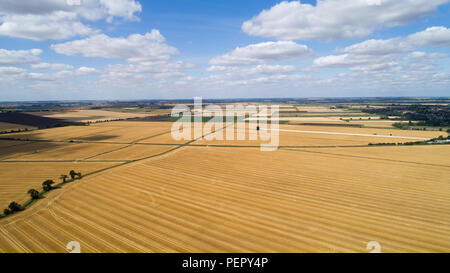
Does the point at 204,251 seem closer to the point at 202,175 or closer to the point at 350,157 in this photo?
the point at 202,175

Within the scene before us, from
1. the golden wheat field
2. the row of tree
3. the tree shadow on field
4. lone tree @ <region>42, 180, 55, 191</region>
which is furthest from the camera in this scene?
the tree shadow on field

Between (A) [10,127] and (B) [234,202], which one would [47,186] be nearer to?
(B) [234,202]

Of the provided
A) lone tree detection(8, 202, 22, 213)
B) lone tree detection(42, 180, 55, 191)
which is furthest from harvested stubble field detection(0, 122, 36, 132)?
lone tree detection(8, 202, 22, 213)

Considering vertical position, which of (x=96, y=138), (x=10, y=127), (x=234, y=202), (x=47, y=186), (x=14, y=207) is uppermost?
(x=10, y=127)

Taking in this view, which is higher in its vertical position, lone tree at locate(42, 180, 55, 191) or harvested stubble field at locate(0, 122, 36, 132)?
harvested stubble field at locate(0, 122, 36, 132)

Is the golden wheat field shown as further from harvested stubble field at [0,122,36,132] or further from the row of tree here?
harvested stubble field at [0,122,36,132]

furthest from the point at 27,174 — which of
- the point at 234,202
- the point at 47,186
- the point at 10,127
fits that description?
the point at 10,127

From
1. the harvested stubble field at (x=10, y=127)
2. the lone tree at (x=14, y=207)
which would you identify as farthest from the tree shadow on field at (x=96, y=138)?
the lone tree at (x=14, y=207)

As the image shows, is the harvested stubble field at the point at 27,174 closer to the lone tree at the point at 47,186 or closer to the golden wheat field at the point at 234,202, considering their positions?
the golden wheat field at the point at 234,202
